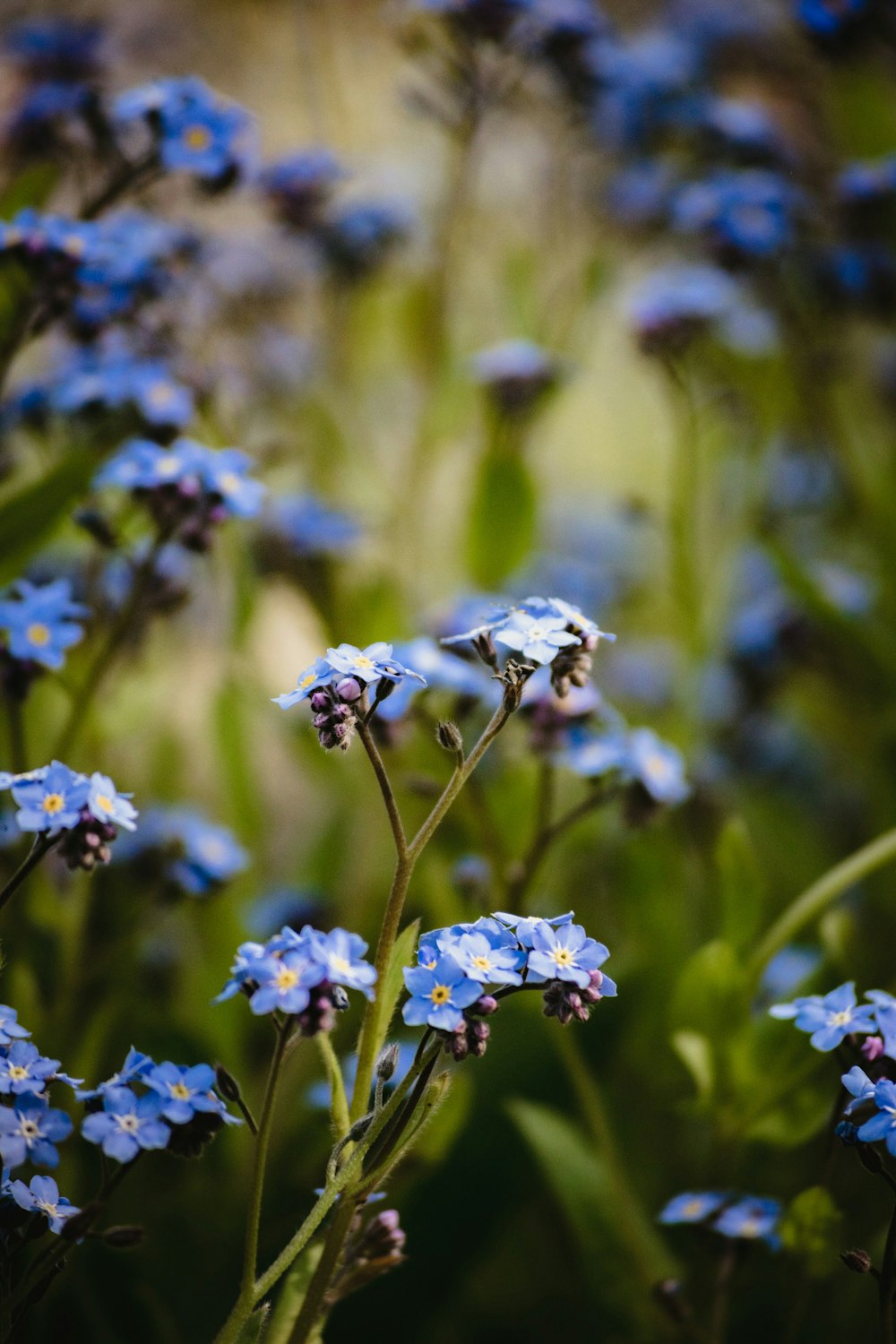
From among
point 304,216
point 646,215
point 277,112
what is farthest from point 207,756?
point 277,112

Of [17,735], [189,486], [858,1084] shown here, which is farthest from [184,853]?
[858,1084]

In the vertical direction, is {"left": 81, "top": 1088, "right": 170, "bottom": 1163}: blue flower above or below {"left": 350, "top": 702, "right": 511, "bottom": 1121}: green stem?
below

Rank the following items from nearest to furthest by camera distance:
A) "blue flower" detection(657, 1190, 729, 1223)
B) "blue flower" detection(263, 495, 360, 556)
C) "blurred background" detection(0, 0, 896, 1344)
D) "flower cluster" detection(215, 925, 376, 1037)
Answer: "flower cluster" detection(215, 925, 376, 1037)
"blue flower" detection(657, 1190, 729, 1223)
"blurred background" detection(0, 0, 896, 1344)
"blue flower" detection(263, 495, 360, 556)

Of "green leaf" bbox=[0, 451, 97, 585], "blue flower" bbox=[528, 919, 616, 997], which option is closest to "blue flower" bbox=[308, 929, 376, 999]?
"blue flower" bbox=[528, 919, 616, 997]

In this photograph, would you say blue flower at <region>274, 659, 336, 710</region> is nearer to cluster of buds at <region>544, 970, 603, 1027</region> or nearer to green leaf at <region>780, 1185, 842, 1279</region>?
cluster of buds at <region>544, 970, 603, 1027</region>

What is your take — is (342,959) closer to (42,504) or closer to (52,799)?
(52,799)

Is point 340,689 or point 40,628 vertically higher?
point 40,628

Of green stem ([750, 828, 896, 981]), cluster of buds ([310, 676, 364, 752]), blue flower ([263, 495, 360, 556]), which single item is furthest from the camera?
blue flower ([263, 495, 360, 556])
